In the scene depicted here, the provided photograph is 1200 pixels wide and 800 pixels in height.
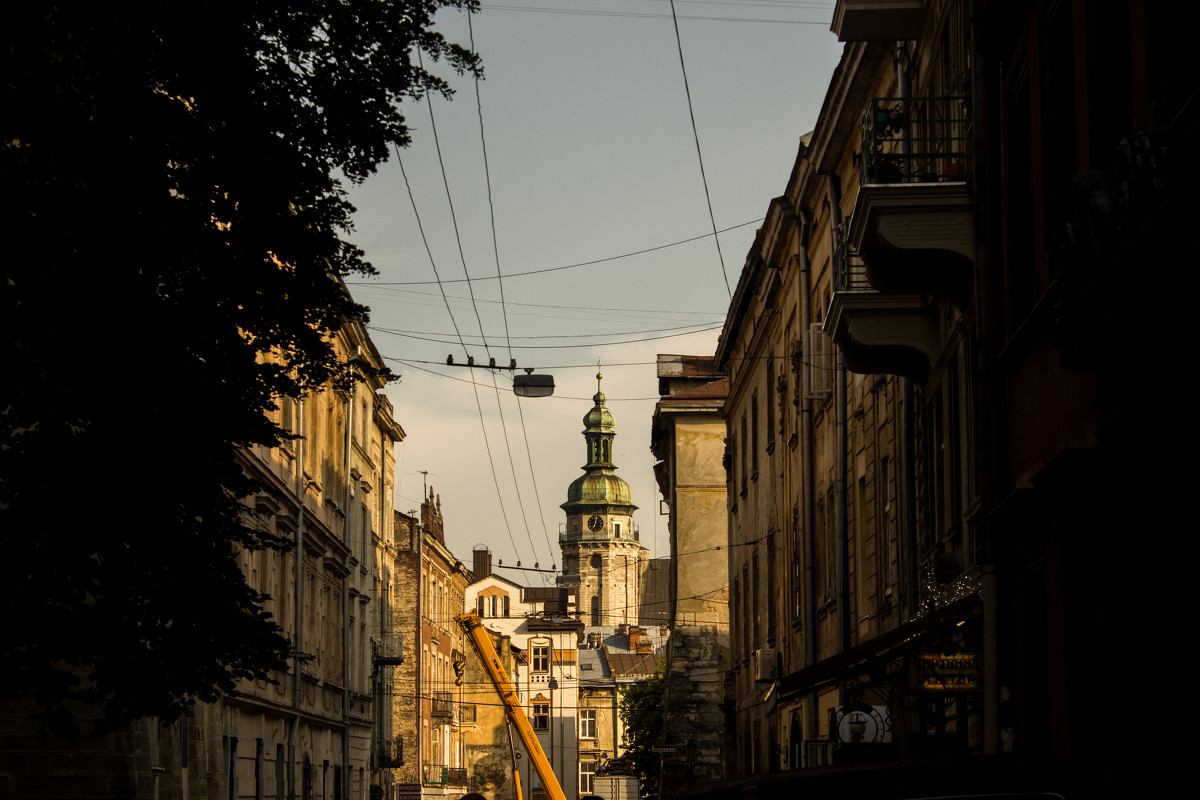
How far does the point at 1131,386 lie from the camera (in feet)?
27.0

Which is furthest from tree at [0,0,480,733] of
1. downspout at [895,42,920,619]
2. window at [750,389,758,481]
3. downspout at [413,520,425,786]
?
downspout at [413,520,425,786]

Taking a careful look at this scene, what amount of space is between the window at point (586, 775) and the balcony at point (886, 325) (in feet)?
314

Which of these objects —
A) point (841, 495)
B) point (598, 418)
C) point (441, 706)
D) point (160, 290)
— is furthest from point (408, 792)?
point (598, 418)

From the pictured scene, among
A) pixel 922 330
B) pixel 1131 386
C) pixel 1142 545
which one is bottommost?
pixel 1142 545

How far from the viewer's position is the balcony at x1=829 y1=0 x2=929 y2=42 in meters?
15.8

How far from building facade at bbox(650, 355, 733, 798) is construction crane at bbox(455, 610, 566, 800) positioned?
612cm

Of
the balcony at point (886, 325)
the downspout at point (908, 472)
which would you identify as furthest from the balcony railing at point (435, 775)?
the balcony at point (886, 325)

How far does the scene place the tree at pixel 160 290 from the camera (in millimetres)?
10805

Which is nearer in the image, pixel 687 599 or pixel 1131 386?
pixel 1131 386

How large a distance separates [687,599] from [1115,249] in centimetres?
3748

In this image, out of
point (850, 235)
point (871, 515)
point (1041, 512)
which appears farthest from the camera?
point (871, 515)

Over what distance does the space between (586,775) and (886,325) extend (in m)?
98.2

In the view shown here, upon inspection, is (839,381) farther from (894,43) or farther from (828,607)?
(894,43)

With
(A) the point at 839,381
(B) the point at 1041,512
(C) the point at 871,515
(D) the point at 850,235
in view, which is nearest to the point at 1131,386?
(B) the point at 1041,512
